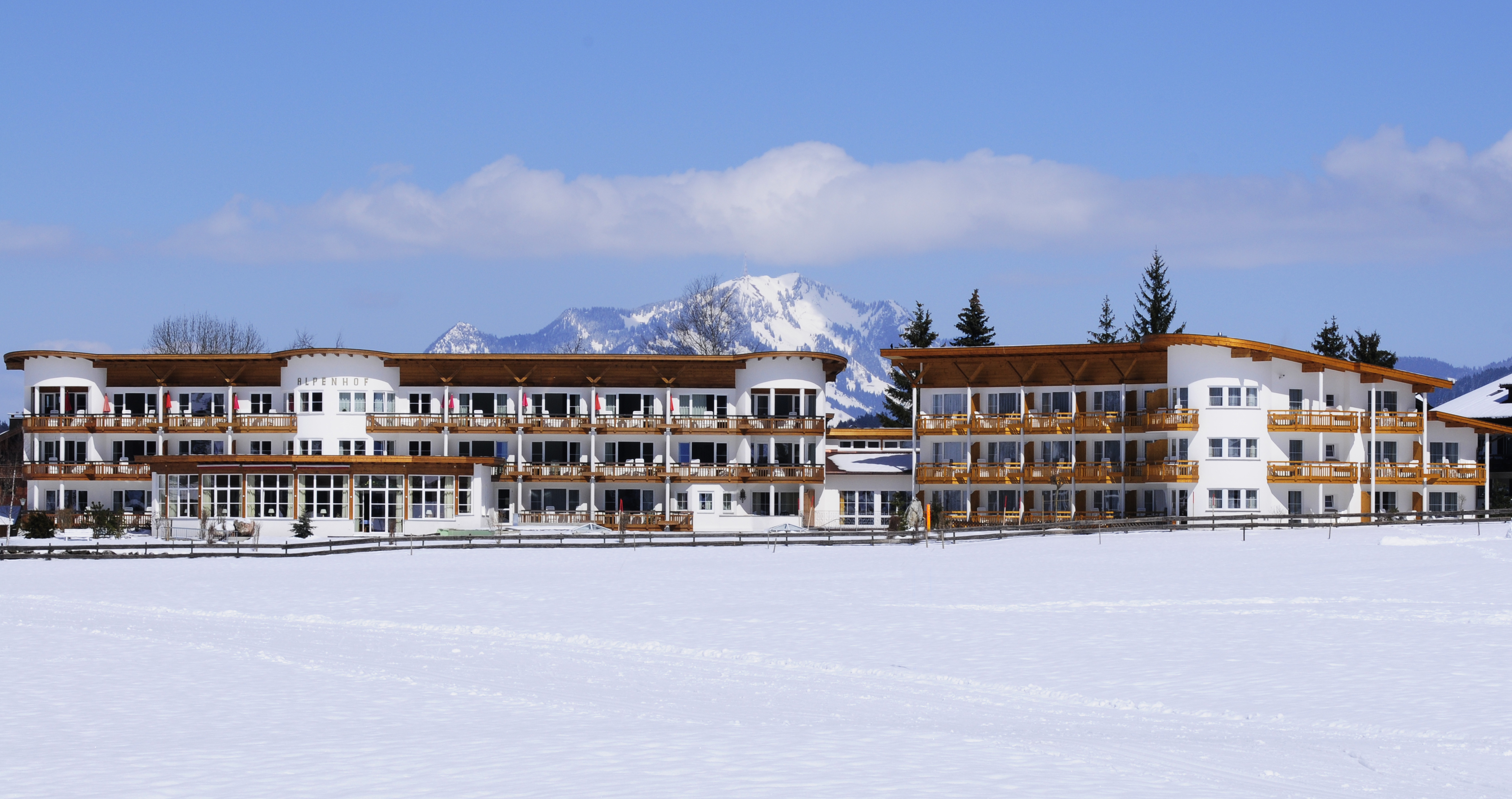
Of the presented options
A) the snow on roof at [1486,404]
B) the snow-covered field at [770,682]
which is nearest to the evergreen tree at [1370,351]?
the snow on roof at [1486,404]

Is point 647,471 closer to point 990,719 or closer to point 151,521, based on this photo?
point 151,521

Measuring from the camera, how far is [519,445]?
7712 centimetres

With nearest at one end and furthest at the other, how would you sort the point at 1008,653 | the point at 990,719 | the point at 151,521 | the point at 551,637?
the point at 990,719 < the point at 1008,653 < the point at 551,637 < the point at 151,521

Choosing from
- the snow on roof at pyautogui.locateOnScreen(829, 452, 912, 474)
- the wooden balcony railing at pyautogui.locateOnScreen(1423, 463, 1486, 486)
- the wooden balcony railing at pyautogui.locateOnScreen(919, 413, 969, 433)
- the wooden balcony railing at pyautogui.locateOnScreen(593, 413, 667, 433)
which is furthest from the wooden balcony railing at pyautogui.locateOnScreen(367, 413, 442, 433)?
the wooden balcony railing at pyautogui.locateOnScreen(1423, 463, 1486, 486)

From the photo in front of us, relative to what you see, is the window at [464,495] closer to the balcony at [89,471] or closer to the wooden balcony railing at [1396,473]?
the balcony at [89,471]

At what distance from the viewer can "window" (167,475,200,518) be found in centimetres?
7212

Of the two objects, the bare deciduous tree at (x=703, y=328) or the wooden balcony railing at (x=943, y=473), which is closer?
the wooden balcony railing at (x=943, y=473)

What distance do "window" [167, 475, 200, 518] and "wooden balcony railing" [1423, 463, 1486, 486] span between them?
5854cm

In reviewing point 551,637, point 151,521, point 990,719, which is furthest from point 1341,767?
point 151,521

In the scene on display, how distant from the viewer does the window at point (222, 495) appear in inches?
2817

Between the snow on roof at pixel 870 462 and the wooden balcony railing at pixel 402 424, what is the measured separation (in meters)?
21.1

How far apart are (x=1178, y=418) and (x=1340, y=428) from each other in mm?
7676

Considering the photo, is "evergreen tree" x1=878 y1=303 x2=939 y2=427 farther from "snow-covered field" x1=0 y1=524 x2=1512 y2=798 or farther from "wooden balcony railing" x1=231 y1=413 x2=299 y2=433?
"snow-covered field" x1=0 y1=524 x2=1512 y2=798

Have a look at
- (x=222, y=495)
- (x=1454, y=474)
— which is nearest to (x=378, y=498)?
(x=222, y=495)
